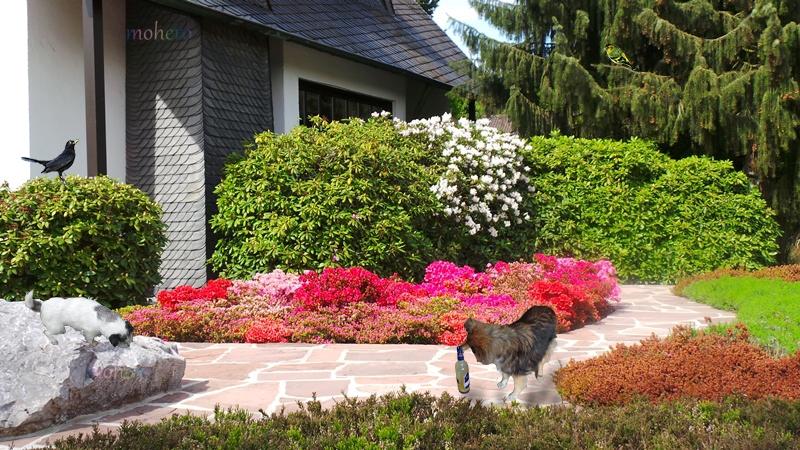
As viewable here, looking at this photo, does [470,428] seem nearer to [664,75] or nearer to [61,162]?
[61,162]

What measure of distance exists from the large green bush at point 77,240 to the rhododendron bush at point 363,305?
639 millimetres

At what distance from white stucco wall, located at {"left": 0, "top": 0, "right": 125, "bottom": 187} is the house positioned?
0.01m

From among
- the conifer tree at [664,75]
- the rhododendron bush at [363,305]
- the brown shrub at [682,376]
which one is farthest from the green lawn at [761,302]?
the conifer tree at [664,75]

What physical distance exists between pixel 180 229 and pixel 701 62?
8.94 metres

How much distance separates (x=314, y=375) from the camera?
548 centimetres

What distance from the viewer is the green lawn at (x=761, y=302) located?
6.16m

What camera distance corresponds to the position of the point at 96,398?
4.42 metres

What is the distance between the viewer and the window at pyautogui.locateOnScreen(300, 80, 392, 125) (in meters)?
13.0

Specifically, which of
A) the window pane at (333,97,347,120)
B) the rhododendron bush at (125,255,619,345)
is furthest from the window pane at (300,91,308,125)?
the rhododendron bush at (125,255,619,345)

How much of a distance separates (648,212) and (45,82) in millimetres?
9374

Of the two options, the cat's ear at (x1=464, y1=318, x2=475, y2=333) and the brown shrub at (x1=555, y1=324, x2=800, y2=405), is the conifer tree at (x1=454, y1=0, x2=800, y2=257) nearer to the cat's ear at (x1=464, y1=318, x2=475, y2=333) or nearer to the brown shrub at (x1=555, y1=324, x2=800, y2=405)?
the brown shrub at (x1=555, y1=324, x2=800, y2=405)

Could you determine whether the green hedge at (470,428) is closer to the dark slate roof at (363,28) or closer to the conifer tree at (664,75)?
the dark slate roof at (363,28)

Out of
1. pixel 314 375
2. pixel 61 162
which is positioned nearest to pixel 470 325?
pixel 314 375

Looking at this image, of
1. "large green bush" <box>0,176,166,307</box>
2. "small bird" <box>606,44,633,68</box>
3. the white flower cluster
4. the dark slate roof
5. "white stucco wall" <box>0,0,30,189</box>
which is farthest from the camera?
"small bird" <box>606,44,633,68</box>
